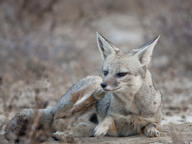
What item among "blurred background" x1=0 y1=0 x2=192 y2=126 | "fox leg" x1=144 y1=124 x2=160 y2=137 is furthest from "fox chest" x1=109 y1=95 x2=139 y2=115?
"blurred background" x1=0 y1=0 x2=192 y2=126

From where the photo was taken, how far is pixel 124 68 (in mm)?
5914

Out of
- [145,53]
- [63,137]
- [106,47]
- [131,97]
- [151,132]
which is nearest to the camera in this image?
[63,137]

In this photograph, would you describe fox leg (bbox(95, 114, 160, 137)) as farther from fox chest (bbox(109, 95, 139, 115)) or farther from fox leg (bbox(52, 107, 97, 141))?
fox leg (bbox(52, 107, 97, 141))

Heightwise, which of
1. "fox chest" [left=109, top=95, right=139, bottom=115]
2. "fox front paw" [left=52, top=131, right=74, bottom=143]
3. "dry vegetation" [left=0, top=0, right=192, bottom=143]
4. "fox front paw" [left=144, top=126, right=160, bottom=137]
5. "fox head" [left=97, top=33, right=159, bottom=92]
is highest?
"dry vegetation" [left=0, top=0, right=192, bottom=143]

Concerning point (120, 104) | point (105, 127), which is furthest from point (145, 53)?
point (105, 127)

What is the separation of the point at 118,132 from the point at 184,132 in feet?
3.03

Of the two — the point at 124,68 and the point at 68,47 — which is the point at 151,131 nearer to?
the point at 124,68

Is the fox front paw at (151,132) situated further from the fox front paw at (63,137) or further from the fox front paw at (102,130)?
the fox front paw at (63,137)

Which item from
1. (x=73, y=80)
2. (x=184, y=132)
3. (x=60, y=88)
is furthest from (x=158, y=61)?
(x=184, y=132)

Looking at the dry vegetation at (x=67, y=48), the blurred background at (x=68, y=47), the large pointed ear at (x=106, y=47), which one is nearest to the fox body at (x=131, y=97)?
the large pointed ear at (x=106, y=47)

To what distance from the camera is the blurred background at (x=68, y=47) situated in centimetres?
1028

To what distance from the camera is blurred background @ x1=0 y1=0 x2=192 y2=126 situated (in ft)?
33.7

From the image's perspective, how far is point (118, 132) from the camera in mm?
6086

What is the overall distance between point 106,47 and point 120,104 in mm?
872
